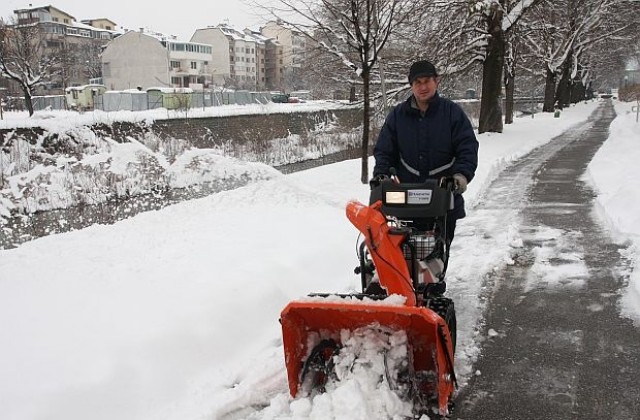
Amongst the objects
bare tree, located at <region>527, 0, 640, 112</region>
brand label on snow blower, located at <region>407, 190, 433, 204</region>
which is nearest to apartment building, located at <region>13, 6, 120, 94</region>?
bare tree, located at <region>527, 0, 640, 112</region>

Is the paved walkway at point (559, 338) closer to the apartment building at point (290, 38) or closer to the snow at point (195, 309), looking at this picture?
the snow at point (195, 309)

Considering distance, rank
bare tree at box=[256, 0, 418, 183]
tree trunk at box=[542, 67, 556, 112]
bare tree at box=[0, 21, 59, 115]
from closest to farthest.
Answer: bare tree at box=[256, 0, 418, 183]
bare tree at box=[0, 21, 59, 115]
tree trunk at box=[542, 67, 556, 112]

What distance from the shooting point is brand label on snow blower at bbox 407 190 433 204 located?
384 centimetres

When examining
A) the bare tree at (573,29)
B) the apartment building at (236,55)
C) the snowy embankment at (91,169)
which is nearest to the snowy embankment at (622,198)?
the snowy embankment at (91,169)

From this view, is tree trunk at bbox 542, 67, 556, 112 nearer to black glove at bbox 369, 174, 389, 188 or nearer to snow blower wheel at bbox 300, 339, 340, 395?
black glove at bbox 369, 174, 389, 188

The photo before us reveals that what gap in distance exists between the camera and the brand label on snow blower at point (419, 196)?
151 inches

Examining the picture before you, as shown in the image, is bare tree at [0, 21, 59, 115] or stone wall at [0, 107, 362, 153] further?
bare tree at [0, 21, 59, 115]

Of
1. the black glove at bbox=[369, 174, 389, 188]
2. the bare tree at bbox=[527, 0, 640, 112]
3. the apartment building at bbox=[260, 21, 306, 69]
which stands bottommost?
the black glove at bbox=[369, 174, 389, 188]

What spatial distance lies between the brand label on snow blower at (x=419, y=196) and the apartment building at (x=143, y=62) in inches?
3008

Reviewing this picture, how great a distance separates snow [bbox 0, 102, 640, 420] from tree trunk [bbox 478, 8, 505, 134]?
14786 millimetres

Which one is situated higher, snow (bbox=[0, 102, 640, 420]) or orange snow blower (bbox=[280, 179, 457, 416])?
orange snow blower (bbox=[280, 179, 457, 416])

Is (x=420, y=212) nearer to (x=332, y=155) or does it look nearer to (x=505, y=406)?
(x=505, y=406)

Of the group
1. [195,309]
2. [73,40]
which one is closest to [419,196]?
[195,309]

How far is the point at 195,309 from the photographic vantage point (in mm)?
5090
